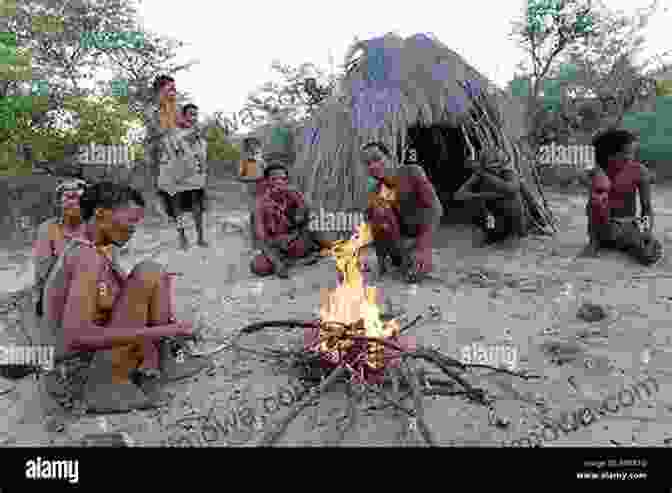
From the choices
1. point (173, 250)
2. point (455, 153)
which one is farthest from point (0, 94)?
point (455, 153)

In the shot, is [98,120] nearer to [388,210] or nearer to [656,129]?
[388,210]

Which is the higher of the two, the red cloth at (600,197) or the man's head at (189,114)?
the man's head at (189,114)

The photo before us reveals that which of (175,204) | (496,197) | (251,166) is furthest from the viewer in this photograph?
(251,166)

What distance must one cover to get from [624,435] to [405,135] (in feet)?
13.4

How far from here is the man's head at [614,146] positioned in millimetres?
4977

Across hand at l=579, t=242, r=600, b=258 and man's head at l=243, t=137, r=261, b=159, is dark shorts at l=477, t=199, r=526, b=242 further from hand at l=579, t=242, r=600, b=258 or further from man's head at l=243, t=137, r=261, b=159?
man's head at l=243, t=137, r=261, b=159

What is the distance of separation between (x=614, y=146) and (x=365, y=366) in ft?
12.5

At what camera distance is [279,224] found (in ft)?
17.9

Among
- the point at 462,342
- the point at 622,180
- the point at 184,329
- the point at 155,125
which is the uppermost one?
the point at 155,125

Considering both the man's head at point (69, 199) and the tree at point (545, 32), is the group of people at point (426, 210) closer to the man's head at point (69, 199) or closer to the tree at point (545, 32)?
the man's head at point (69, 199)

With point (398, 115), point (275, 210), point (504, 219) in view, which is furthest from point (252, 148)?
point (504, 219)

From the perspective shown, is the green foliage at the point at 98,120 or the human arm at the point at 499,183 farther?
the green foliage at the point at 98,120

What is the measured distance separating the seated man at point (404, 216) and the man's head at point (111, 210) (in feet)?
8.08

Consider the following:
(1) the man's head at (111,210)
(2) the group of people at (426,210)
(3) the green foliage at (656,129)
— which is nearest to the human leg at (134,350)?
(1) the man's head at (111,210)
